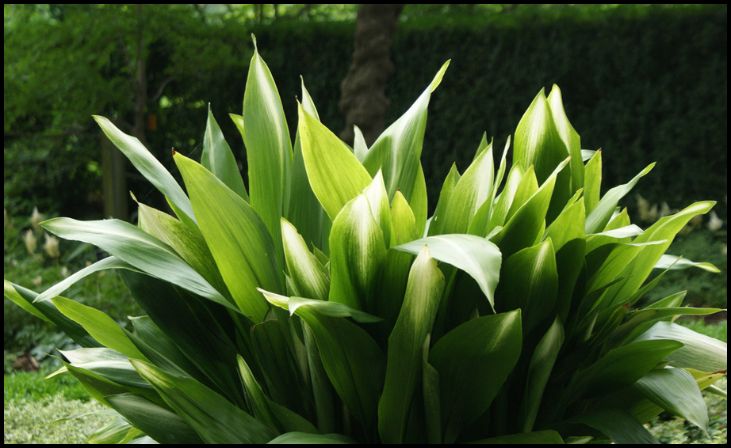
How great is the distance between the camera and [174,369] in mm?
1783

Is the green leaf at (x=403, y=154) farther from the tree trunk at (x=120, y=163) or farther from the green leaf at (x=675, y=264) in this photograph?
the tree trunk at (x=120, y=163)

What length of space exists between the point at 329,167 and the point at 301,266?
203mm

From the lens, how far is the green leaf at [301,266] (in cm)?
153

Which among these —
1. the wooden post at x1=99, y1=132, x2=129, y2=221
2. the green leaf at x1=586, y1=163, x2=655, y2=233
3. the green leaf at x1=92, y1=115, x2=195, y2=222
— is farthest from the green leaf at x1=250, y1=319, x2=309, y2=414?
the wooden post at x1=99, y1=132, x2=129, y2=221

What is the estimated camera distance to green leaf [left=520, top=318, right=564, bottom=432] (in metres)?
1.54

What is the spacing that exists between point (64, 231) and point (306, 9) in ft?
31.8

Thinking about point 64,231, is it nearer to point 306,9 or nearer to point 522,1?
point 522,1

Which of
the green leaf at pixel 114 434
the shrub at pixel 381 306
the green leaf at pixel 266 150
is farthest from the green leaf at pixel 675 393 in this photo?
the green leaf at pixel 114 434

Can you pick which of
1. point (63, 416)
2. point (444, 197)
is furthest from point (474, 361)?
point (63, 416)

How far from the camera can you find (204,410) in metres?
1.58

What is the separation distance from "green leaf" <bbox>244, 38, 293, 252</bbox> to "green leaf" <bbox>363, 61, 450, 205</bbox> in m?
0.19

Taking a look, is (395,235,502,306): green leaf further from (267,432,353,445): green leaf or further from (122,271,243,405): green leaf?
(122,271,243,405): green leaf

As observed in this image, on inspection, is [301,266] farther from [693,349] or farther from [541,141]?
[693,349]

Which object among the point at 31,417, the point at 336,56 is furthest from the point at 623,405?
the point at 336,56
